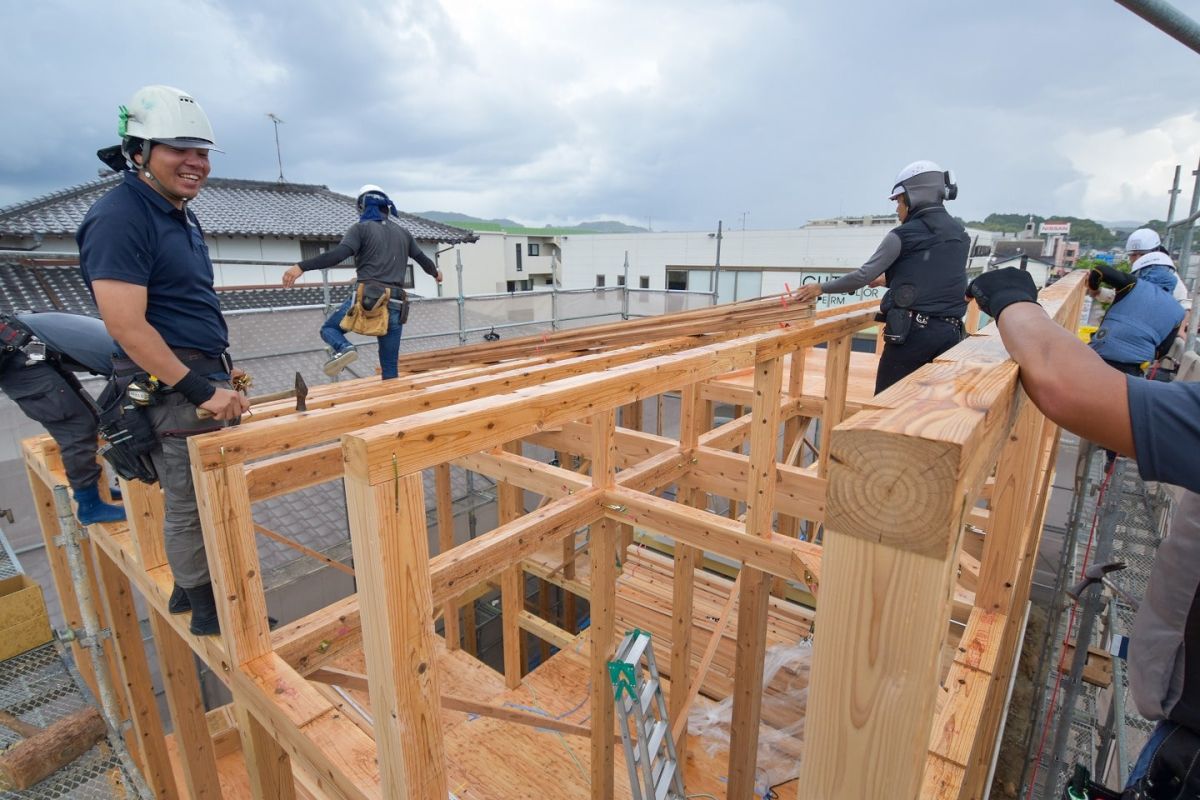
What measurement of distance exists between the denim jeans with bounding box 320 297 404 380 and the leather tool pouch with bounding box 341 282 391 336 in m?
0.09

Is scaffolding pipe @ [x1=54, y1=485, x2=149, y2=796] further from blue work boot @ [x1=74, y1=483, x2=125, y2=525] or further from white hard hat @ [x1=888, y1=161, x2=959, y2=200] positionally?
white hard hat @ [x1=888, y1=161, x2=959, y2=200]

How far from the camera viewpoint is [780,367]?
3.17 m

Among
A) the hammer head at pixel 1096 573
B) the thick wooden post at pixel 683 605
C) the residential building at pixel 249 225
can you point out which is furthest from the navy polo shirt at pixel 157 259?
the residential building at pixel 249 225

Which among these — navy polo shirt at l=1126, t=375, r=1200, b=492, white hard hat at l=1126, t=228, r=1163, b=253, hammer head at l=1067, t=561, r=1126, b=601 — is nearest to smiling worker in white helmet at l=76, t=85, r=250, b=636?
navy polo shirt at l=1126, t=375, r=1200, b=492

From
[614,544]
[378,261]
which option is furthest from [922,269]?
[378,261]

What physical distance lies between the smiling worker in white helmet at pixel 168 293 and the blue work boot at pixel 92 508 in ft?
4.24

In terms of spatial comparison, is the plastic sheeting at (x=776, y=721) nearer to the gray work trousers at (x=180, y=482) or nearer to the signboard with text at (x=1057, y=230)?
the gray work trousers at (x=180, y=482)

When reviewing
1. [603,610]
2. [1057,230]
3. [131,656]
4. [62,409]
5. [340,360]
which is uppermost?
[1057,230]

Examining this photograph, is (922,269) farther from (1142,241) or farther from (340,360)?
(340,360)

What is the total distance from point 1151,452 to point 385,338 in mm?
5270

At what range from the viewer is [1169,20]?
1170 millimetres

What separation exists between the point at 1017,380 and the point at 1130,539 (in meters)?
7.52

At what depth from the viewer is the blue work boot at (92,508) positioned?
3307 millimetres

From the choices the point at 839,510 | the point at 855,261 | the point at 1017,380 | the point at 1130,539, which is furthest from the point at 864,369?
the point at 855,261
